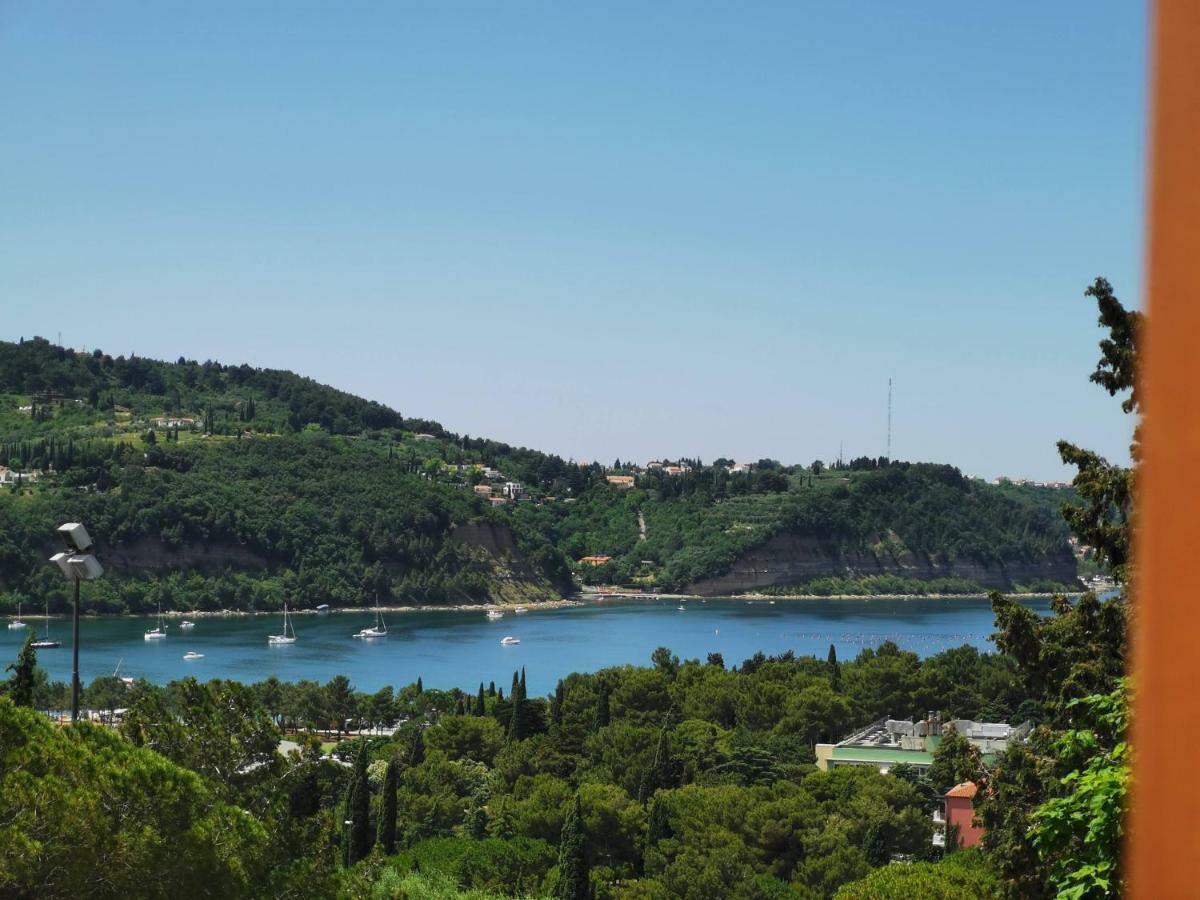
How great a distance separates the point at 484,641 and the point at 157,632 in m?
12.7

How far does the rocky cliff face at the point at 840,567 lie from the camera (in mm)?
88312

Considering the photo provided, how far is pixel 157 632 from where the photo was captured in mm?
55781

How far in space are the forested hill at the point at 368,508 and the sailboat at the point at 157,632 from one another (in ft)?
10.5

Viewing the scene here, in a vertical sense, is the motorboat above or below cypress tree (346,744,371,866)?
below

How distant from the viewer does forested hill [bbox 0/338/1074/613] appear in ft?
219

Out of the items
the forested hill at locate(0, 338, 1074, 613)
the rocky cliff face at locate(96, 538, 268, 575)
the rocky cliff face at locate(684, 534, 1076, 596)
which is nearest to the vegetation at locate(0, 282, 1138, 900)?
the rocky cliff face at locate(96, 538, 268, 575)

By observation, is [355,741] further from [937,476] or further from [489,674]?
[937,476]

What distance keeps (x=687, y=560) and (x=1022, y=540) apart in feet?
77.4

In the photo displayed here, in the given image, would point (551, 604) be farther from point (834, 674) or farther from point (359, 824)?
point (359, 824)

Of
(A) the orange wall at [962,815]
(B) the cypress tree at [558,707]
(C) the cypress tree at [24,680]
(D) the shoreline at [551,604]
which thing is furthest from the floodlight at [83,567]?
(D) the shoreline at [551,604]

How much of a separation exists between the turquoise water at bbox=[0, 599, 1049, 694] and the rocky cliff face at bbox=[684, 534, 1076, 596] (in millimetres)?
7965

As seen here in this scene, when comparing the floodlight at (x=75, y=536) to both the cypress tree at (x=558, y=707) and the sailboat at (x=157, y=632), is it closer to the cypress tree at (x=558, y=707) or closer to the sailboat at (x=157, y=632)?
the cypress tree at (x=558, y=707)

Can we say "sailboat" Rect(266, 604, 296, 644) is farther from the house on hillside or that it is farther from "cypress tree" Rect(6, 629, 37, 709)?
"cypress tree" Rect(6, 629, 37, 709)

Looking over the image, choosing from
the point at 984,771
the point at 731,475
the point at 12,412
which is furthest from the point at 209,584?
the point at 984,771
